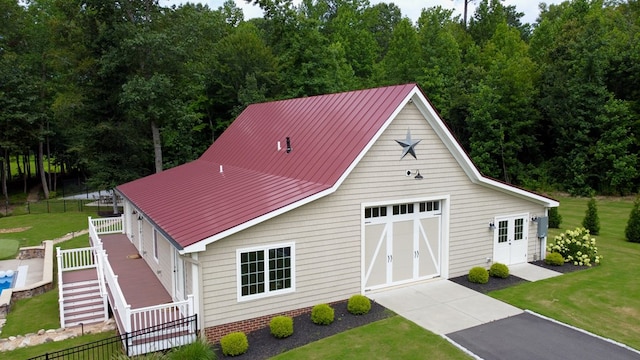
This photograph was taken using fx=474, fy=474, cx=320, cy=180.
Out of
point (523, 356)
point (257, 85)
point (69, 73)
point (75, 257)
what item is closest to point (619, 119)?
point (257, 85)

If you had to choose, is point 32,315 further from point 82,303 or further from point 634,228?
point 634,228

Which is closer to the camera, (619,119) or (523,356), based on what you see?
(523,356)

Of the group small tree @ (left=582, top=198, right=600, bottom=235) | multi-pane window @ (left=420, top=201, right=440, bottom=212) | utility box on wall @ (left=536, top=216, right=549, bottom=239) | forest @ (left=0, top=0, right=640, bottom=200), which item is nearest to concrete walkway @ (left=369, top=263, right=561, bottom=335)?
multi-pane window @ (left=420, top=201, right=440, bottom=212)

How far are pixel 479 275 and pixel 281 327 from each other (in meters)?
7.01

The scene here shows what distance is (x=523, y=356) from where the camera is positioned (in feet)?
34.4

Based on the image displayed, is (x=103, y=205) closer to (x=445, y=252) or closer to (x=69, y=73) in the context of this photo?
(x=69, y=73)

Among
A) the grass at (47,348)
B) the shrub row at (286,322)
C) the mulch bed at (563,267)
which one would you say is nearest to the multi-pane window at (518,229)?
the mulch bed at (563,267)

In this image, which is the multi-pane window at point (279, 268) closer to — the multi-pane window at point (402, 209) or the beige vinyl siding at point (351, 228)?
the beige vinyl siding at point (351, 228)

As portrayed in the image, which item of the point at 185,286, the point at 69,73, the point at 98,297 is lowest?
the point at 98,297

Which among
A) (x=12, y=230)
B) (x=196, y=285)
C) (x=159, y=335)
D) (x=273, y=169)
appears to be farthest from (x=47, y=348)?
(x=12, y=230)

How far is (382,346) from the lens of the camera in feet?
36.3

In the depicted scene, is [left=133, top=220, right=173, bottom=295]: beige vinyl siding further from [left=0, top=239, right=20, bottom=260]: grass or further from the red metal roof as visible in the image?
[left=0, top=239, right=20, bottom=260]: grass

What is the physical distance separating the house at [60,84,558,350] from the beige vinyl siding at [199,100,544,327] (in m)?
0.03

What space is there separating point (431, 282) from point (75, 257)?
15.1 meters
